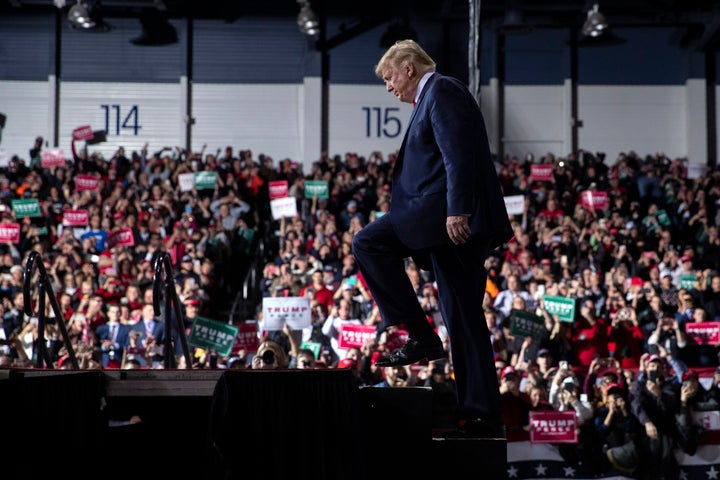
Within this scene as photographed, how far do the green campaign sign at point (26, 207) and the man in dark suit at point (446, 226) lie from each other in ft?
46.1

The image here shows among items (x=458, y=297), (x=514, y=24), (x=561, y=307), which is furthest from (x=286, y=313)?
(x=514, y=24)

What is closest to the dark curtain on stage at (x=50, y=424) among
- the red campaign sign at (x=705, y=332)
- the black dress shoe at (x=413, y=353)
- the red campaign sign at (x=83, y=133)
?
the black dress shoe at (x=413, y=353)

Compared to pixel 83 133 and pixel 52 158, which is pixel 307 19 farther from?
pixel 52 158

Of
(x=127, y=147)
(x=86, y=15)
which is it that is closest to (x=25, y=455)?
(x=86, y=15)

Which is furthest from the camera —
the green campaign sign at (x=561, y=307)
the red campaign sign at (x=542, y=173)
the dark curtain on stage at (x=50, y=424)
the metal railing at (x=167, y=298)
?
the red campaign sign at (x=542, y=173)

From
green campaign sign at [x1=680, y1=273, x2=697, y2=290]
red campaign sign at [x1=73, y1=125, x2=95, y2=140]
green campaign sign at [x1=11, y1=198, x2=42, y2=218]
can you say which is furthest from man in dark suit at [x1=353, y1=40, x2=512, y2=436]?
red campaign sign at [x1=73, y1=125, x2=95, y2=140]

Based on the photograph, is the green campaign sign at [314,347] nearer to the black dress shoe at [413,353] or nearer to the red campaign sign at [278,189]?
the red campaign sign at [278,189]

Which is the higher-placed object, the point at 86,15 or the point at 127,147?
the point at 86,15

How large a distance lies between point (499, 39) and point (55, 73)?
437 inches

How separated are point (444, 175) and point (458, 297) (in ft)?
1.69

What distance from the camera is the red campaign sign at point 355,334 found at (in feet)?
39.7

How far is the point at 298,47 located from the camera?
26.1 meters

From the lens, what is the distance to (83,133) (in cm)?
2350

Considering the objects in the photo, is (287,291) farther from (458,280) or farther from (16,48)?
(16,48)
